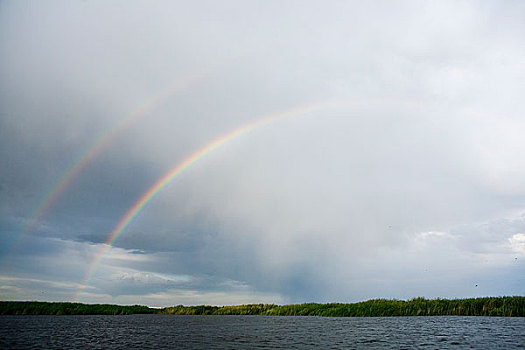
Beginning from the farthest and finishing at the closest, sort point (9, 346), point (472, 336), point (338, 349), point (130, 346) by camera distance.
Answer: point (472, 336) < point (130, 346) < point (9, 346) < point (338, 349)

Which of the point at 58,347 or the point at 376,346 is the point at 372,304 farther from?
the point at 58,347

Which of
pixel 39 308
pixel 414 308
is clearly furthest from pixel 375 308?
pixel 39 308

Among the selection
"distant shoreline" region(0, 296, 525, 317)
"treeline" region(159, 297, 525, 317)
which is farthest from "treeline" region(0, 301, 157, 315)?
"treeline" region(159, 297, 525, 317)

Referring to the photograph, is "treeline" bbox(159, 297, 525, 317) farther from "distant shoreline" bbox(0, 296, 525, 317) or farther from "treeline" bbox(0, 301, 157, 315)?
"treeline" bbox(0, 301, 157, 315)

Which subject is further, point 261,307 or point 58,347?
point 261,307

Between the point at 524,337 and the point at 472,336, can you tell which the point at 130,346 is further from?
the point at 524,337

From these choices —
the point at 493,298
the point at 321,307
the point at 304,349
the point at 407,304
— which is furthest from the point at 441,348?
the point at 321,307

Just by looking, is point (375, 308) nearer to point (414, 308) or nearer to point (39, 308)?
point (414, 308)

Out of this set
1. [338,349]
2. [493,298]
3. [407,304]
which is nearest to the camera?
[338,349]

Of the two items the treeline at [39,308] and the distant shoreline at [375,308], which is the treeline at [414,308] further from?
the treeline at [39,308]

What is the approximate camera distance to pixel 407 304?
266 feet

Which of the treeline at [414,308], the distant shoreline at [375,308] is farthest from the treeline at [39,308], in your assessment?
the treeline at [414,308]

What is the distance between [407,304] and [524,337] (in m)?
45.1

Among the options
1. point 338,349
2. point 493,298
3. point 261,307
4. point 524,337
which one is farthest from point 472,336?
point 261,307
